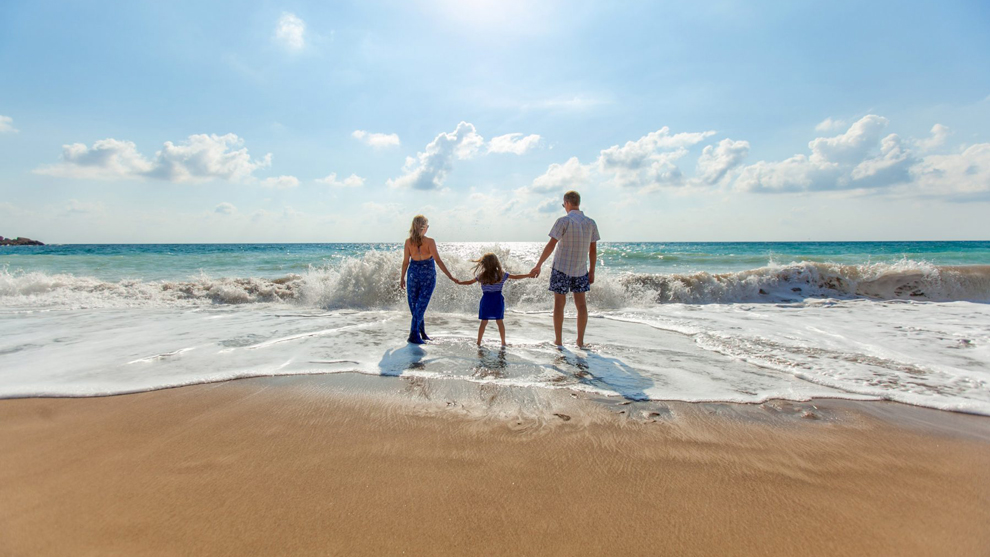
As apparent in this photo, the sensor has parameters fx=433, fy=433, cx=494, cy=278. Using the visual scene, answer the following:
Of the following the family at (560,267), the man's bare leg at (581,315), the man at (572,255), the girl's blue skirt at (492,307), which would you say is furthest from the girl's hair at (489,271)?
the man's bare leg at (581,315)

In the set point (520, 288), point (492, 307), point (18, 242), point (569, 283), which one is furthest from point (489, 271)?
point (18, 242)

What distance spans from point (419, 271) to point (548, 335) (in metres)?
2.20

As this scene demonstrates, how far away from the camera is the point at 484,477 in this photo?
237cm

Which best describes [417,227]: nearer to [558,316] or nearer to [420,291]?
[420,291]

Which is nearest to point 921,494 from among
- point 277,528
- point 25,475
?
point 277,528

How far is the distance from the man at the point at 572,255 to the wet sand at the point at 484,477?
2348 millimetres

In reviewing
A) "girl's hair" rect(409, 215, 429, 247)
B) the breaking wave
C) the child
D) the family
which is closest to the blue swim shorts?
the family

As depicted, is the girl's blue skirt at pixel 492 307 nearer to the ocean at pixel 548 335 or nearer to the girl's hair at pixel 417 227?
the ocean at pixel 548 335

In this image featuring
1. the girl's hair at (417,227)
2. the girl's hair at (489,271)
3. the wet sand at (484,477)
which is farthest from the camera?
the girl's hair at (417,227)

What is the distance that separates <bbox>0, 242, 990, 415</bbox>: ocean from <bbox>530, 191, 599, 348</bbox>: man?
0.54 metres

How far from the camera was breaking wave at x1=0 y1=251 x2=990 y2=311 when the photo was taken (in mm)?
10797

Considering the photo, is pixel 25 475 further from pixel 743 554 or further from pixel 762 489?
pixel 762 489

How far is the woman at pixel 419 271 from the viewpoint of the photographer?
6059 mm

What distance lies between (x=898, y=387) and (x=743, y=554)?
12.0 feet
